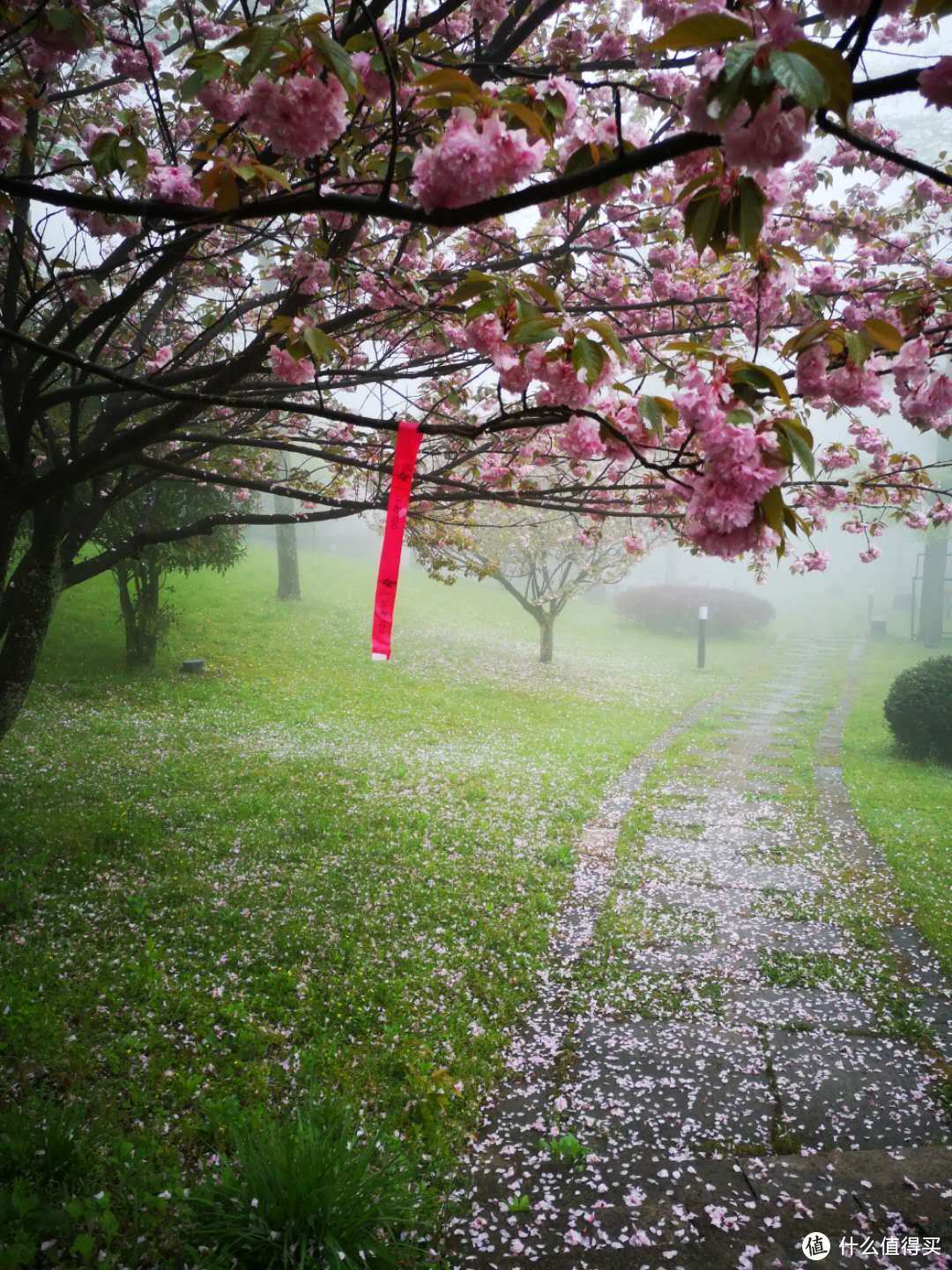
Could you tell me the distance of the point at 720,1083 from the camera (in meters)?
3.21

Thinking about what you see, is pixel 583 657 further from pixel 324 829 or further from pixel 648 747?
pixel 324 829

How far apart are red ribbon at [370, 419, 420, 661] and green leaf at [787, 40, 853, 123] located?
136cm

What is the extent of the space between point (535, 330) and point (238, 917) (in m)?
3.74

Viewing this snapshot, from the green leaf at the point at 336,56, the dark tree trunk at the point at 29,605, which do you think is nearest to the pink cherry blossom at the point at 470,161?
the green leaf at the point at 336,56

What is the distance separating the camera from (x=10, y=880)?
14.3 ft

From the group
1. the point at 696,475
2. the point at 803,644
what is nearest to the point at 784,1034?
the point at 696,475

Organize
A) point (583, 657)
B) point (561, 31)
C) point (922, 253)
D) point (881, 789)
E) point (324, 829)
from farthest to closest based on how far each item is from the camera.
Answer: point (583, 657), point (881, 789), point (324, 829), point (922, 253), point (561, 31)

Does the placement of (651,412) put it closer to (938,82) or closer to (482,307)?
(482,307)

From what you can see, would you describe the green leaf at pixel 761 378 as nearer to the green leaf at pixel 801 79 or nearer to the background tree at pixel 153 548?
the green leaf at pixel 801 79

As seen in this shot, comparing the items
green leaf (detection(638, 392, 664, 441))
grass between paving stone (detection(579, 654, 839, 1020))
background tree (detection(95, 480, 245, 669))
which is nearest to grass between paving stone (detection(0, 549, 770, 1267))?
grass between paving stone (detection(579, 654, 839, 1020))

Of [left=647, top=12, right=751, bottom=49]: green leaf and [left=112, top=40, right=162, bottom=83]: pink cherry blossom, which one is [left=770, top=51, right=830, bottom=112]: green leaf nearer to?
[left=647, top=12, right=751, bottom=49]: green leaf

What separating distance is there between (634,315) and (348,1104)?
4.57 meters

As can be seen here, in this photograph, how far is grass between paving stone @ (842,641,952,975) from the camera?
511cm

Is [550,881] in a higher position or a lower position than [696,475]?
lower
